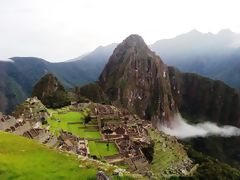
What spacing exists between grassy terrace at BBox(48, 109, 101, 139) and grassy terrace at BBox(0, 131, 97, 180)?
44206 millimetres

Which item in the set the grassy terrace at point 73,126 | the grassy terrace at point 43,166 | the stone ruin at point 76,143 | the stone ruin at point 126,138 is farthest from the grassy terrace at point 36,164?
the grassy terrace at point 73,126

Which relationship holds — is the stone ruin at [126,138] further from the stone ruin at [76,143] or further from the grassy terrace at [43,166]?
the grassy terrace at [43,166]

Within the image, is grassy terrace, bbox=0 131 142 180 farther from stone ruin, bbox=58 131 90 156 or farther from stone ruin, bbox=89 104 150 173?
stone ruin, bbox=89 104 150 173

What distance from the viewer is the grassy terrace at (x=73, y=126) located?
86.1 metres

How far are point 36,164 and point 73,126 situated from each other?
64391 millimetres

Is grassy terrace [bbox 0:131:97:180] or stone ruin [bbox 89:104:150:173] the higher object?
grassy terrace [bbox 0:131:97:180]

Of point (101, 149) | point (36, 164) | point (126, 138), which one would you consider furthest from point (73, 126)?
point (36, 164)

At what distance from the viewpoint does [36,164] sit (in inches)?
1153

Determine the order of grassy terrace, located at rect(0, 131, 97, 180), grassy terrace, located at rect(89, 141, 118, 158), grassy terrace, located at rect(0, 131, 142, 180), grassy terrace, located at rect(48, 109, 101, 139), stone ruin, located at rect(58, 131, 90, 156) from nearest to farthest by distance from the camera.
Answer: grassy terrace, located at rect(0, 131, 142, 180) < grassy terrace, located at rect(0, 131, 97, 180) < stone ruin, located at rect(58, 131, 90, 156) < grassy terrace, located at rect(89, 141, 118, 158) < grassy terrace, located at rect(48, 109, 101, 139)

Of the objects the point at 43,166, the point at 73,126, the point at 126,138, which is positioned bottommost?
the point at 126,138

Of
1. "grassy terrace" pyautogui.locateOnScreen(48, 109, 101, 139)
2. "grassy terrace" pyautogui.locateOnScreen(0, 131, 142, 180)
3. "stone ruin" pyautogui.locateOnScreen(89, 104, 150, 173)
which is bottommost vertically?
"stone ruin" pyautogui.locateOnScreen(89, 104, 150, 173)

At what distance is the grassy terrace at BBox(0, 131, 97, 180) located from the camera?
27047 mm

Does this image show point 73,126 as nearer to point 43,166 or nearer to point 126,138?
point 126,138

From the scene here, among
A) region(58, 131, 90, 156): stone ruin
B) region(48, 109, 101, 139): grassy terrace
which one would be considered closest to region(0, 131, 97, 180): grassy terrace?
region(58, 131, 90, 156): stone ruin
